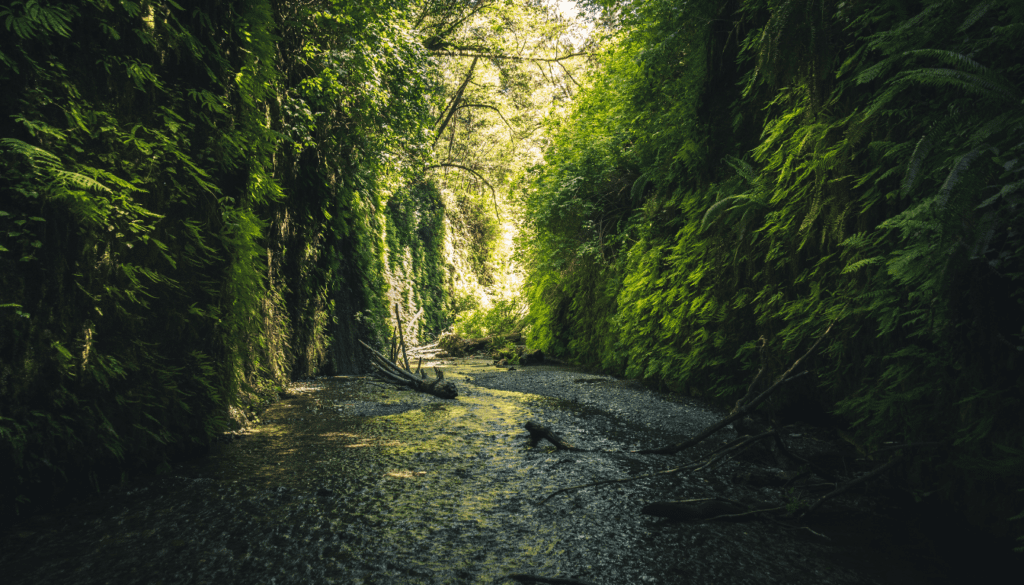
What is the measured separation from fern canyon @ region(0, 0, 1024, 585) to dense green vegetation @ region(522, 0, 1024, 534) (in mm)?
23

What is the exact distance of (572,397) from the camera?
638 centimetres

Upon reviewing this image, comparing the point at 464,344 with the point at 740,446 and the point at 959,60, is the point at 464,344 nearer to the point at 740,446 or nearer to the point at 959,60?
the point at 740,446

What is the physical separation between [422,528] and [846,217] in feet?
11.5

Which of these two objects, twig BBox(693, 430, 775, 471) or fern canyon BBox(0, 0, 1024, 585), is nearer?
fern canyon BBox(0, 0, 1024, 585)

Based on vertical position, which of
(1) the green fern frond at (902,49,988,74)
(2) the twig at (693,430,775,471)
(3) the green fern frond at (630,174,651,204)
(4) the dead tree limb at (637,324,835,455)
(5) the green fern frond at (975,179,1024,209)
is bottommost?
(2) the twig at (693,430,775,471)

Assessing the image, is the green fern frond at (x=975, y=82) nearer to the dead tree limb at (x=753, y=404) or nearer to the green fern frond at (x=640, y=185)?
the dead tree limb at (x=753, y=404)

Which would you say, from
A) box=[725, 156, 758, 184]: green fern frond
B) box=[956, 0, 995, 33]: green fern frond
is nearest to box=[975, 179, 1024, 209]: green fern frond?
box=[956, 0, 995, 33]: green fern frond

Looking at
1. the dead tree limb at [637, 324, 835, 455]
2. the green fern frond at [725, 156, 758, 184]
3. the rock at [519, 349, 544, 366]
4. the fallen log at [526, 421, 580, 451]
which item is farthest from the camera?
the rock at [519, 349, 544, 366]

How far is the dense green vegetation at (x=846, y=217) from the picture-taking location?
76.6 inches

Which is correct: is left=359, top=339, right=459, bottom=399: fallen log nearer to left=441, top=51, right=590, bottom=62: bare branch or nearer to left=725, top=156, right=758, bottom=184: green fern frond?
left=725, top=156, right=758, bottom=184: green fern frond

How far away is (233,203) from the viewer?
11.9 feet

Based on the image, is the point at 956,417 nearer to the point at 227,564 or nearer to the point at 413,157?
the point at 227,564

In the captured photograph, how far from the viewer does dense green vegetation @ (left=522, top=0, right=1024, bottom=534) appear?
195 cm

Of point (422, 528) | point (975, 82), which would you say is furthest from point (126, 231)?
point (975, 82)
